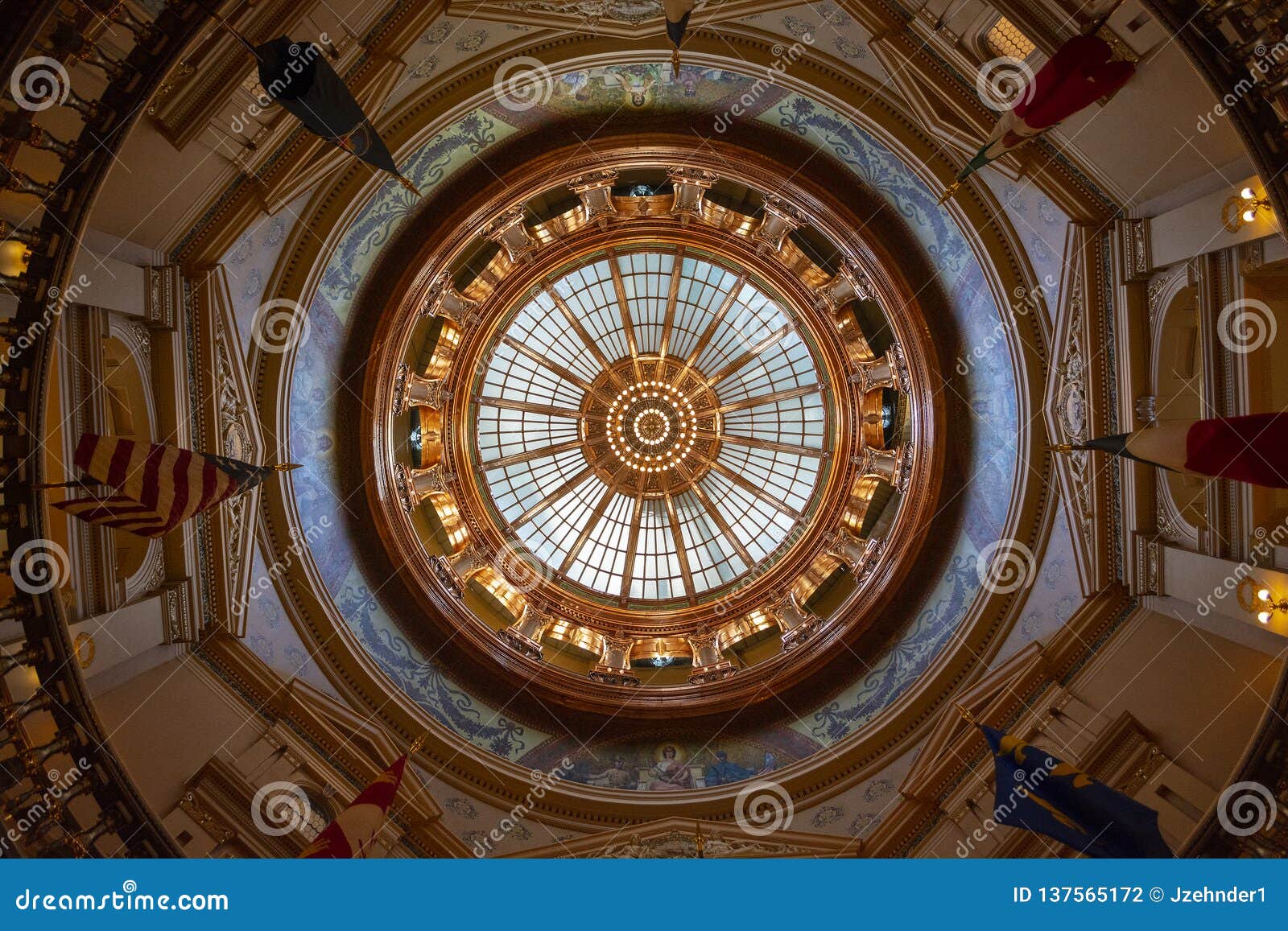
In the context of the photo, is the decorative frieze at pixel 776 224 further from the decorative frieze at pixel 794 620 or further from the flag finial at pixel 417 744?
the flag finial at pixel 417 744

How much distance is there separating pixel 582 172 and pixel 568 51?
9.05 feet

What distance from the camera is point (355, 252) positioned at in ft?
46.7

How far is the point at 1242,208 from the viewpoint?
8.95 metres

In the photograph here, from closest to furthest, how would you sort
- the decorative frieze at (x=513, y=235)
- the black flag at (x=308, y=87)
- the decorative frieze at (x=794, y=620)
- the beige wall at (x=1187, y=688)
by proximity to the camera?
the black flag at (x=308, y=87), the beige wall at (x=1187, y=688), the decorative frieze at (x=513, y=235), the decorative frieze at (x=794, y=620)

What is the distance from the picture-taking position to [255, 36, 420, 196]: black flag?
29.2 feet

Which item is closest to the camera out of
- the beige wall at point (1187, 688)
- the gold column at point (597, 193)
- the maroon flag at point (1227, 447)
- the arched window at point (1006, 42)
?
the maroon flag at point (1227, 447)

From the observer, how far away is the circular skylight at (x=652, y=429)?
19875 millimetres

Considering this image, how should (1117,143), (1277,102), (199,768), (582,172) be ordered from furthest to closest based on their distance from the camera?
1. (582,172)
2. (199,768)
3. (1117,143)
4. (1277,102)

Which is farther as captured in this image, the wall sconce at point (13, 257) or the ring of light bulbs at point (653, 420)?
the ring of light bulbs at point (653, 420)

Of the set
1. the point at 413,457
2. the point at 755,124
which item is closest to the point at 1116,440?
the point at 755,124

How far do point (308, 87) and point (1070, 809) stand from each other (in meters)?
12.2

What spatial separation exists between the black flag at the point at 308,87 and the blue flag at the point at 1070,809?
11411 mm

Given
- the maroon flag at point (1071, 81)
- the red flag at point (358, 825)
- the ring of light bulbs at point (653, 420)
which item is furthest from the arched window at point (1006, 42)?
the red flag at point (358, 825)

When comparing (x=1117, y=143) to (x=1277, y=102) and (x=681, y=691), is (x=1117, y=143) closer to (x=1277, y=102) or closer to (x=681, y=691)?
(x=1277, y=102)
